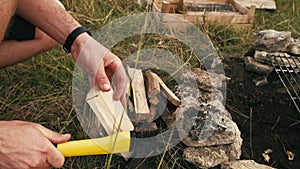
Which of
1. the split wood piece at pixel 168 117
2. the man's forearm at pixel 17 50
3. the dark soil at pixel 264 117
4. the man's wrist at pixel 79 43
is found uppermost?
the man's wrist at pixel 79 43

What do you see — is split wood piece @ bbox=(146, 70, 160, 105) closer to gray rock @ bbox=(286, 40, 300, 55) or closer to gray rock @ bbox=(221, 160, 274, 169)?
gray rock @ bbox=(221, 160, 274, 169)

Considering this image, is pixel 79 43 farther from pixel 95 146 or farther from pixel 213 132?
pixel 213 132

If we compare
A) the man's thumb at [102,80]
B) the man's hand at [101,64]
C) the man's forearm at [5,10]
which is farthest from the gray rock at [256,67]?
the man's forearm at [5,10]

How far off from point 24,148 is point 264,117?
135 cm

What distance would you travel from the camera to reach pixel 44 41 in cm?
221

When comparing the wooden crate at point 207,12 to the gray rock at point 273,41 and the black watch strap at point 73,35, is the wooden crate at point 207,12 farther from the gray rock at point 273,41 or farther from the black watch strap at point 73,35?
the black watch strap at point 73,35

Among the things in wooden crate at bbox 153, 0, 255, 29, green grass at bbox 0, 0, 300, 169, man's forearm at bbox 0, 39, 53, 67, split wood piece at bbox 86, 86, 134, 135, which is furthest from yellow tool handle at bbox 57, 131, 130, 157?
wooden crate at bbox 153, 0, 255, 29

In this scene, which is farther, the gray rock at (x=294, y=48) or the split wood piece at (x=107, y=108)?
the gray rock at (x=294, y=48)

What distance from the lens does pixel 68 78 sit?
244cm

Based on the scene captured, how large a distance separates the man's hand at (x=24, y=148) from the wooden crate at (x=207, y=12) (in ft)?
5.91

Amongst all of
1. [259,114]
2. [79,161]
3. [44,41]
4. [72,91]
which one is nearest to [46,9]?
[44,41]

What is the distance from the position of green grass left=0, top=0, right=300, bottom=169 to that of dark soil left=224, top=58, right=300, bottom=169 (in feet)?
1.02

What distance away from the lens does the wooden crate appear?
3.10 meters

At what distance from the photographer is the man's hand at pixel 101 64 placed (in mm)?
1705
